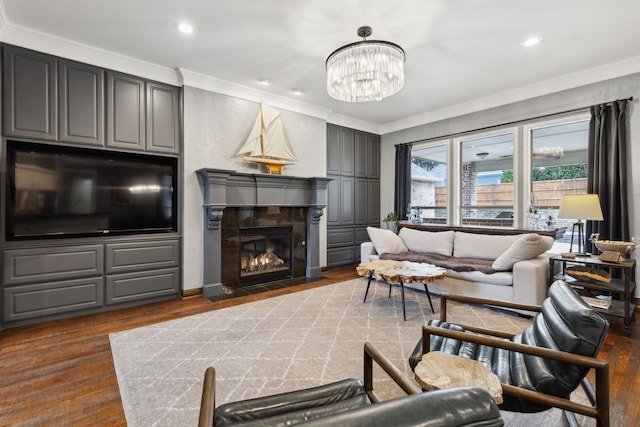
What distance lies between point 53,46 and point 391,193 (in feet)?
17.8

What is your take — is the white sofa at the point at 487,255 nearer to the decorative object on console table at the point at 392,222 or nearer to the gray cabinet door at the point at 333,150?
the decorative object on console table at the point at 392,222

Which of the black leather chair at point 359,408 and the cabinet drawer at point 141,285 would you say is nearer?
the black leather chair at point 359,408

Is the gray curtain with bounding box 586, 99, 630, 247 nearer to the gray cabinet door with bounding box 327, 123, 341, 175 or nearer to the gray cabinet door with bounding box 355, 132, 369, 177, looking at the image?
the gray cabinet door with bounding box 355, 132, 369, 177

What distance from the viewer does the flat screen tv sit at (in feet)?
9.77

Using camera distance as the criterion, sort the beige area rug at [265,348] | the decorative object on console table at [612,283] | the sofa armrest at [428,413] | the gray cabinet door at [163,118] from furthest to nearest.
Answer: the gray cabinet door at [163,118], the decorative object on console table at [612,283], the beige area rug at [265,348], the sofa armrest at [428,413]

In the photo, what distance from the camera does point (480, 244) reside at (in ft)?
13.5

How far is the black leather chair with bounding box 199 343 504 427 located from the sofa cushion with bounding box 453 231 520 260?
3355mm

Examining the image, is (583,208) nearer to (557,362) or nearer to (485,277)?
(485,277)

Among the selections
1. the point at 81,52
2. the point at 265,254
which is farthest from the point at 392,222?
the point at 81,52

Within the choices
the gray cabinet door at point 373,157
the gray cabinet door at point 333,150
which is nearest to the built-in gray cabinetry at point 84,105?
the gray cabinet door at point 333,150

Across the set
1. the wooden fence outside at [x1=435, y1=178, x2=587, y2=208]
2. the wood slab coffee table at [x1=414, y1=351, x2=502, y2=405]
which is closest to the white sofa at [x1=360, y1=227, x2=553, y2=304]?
the wooden fence outside at [x1=435, y1=178, x2=587, y2=208]

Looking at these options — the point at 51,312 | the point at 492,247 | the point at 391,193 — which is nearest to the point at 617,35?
the point at 492,247

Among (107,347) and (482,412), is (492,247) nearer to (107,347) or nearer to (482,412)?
(482,412)

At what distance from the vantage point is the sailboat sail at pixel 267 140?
4.29m
